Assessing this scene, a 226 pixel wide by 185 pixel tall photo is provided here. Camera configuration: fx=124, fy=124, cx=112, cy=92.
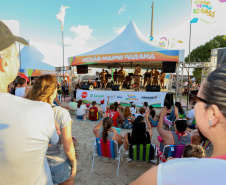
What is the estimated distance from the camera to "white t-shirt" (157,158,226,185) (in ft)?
1.25

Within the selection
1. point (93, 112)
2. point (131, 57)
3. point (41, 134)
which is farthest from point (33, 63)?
point (41, 134)

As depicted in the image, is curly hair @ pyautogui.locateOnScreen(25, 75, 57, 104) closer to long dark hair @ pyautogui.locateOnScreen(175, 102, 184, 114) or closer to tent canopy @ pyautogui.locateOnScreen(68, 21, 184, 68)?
long dark hair @ pyautogui.locateOnScreen(175, 102, 184, 114)

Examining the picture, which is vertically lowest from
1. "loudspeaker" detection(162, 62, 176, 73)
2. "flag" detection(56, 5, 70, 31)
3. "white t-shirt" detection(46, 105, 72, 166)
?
"white t-shirt" detection(46, 105, 72, 166)

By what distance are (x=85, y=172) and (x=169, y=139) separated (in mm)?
1966

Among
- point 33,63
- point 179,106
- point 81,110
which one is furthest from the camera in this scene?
point 33,63

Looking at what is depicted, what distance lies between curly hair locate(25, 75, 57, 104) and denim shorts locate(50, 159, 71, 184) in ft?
2.37

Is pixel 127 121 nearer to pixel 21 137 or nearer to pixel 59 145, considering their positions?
pixel 59 145

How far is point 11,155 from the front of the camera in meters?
0.62

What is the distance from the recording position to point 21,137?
63 cm

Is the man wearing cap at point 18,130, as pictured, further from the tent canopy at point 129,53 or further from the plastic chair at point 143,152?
the tent canopy at point 129,53

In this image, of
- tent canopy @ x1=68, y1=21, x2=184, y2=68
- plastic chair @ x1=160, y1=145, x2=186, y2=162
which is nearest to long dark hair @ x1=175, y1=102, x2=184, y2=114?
plastic chair @ x1=160, y1=145, x2=186, y2=162

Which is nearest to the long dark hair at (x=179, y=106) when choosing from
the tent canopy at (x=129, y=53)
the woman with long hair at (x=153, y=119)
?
the woman with long hair at (x=153, y=119)

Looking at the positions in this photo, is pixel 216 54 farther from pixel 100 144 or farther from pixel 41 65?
pixel 41 65

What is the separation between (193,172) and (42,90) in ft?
4.85
